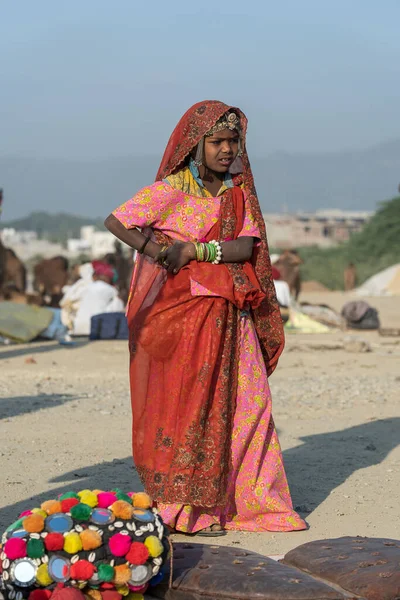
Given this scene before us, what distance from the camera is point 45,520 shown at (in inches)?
171

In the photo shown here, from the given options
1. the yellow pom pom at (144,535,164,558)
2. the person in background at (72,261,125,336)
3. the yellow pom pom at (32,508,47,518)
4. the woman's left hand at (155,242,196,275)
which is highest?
the woman's left hand at (155,242,196,275)

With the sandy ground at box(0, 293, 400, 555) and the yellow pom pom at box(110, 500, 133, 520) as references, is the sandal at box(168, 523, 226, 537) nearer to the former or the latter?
the sandy ground at box(0, 293, 400, 555)

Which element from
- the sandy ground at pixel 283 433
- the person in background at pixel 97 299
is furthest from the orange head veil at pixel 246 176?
the person in background at pixel 97 299

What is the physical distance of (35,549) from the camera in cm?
419

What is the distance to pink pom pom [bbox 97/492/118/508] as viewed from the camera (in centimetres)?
450

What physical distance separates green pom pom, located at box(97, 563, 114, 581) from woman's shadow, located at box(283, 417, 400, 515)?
2.25m

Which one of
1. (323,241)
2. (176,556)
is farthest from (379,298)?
(323,241)

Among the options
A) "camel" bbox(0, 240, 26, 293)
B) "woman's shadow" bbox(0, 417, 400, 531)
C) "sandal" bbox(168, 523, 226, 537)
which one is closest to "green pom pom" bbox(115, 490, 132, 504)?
"sandal" bbox(168, 523, 226, 537)

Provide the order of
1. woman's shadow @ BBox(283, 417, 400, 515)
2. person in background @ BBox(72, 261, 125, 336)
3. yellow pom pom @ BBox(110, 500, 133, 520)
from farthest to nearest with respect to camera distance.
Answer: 1. person in background @ BBox(72, 261, 125, 336)
2. woman's shadow @ BBox(283, 417, 400, 515)
3. yellow pom pom @ BBox(110, 500, 133, 520)

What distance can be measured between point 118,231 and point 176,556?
172 centimetres

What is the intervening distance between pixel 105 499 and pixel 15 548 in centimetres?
46

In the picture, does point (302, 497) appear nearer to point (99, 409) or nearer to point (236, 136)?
point (236, 136)

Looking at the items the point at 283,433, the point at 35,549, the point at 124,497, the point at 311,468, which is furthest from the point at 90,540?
the point at 283,433

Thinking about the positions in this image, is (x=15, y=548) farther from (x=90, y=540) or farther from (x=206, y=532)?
(x=206, y=532)
